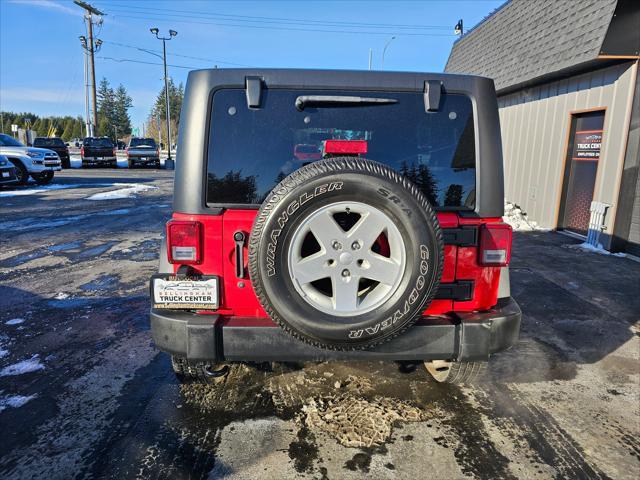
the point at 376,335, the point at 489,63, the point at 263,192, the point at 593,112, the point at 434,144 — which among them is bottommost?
the point at 376,335

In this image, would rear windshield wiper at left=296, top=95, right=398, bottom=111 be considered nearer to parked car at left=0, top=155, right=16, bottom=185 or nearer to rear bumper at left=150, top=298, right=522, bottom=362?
rear bumper at left=150, top=298, right=522, bottom=362

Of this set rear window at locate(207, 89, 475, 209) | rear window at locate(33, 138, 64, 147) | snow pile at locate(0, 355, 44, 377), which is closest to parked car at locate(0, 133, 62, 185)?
rear window at locate(33, 138, 64, 147)

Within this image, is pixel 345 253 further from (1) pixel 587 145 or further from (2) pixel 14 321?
(1) pixel 587 145

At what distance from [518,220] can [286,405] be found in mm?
9170

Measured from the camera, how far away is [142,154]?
2894cm

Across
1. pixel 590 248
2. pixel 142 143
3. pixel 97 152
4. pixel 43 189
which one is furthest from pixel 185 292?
pixel 142 143

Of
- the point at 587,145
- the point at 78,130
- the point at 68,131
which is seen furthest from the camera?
the point at 68,131

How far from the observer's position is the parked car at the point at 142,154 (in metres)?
29.0

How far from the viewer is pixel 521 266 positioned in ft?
22.5

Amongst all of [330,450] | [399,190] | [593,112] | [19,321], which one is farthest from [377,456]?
[593,112]

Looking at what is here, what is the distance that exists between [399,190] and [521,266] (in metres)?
5.33

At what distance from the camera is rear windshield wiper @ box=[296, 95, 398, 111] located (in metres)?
2.58

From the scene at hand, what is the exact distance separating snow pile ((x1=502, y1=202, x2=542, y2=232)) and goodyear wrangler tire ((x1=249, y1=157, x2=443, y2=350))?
8722 mm

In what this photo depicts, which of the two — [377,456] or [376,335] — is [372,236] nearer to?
[376,335]
